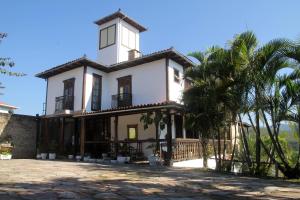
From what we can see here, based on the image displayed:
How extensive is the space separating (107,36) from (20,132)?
850cm

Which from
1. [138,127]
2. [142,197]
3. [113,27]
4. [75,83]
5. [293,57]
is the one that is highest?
[113,27]

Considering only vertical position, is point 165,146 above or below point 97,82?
below

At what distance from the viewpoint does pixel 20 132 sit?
19.0 metres

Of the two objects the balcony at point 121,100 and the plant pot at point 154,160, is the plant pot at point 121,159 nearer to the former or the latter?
the plant pot at point 154,160

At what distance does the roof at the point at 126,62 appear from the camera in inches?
652

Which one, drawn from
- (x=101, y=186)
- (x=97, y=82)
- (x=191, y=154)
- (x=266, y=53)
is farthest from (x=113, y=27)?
(x=101, y=186)

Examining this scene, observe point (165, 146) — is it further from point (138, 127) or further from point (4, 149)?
point (4, 149)

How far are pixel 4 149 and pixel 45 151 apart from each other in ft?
7.99

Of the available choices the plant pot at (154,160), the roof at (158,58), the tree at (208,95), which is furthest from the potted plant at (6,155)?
the tree at (208,95)

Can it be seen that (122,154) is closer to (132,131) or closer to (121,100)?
(132,131)

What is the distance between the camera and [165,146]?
46.9ft

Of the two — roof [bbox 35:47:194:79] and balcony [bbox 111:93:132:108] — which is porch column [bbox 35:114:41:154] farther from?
balcony [bbox 111:93:132:108]

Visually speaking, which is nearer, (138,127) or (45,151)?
(138,127)

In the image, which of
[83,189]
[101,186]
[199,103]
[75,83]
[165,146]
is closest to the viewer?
[83,189]
